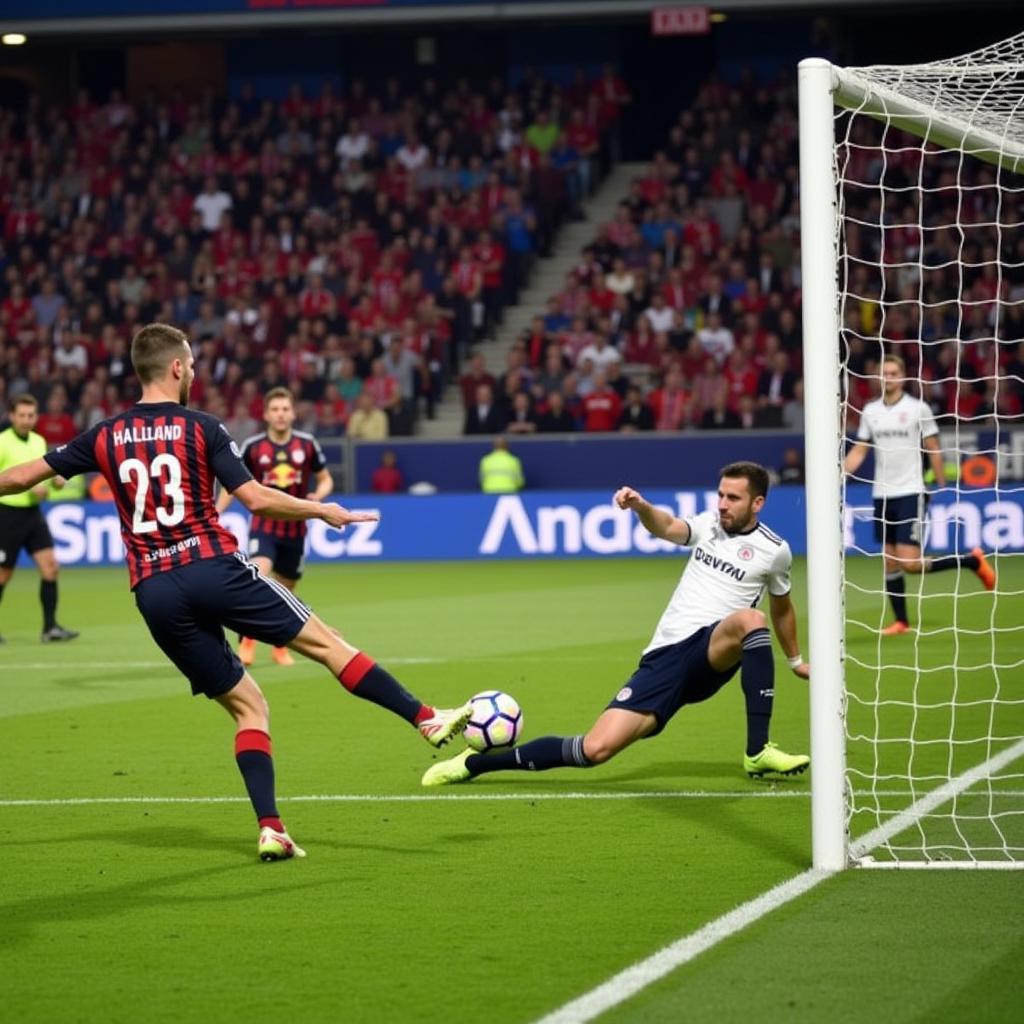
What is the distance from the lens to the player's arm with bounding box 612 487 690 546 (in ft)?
23.6

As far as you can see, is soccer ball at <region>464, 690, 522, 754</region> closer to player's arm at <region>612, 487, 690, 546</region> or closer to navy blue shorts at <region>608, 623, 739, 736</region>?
navy blue shorts at <region>608, 623, 739, 736</region>

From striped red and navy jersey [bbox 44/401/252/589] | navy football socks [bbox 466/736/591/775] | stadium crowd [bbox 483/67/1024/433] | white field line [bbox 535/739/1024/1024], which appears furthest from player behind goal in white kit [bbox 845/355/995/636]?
stadium crowd [bbox 483/67/1024/433]

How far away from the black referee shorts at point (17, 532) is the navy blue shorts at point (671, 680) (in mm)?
8602

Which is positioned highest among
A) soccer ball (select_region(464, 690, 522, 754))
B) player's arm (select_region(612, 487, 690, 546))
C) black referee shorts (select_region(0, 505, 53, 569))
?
player's arm (select_region(612, 487, 690, 546))

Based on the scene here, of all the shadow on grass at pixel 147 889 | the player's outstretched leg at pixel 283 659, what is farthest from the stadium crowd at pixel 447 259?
the shadow on grass at pixel 147 889

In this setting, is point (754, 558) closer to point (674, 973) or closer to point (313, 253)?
point (674, 973)

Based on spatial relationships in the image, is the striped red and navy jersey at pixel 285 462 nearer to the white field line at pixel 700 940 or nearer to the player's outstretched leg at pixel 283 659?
the player's outstretched leg at pixel 283 659

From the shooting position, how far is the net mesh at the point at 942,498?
7258mm

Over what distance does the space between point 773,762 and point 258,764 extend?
2442 millimetres

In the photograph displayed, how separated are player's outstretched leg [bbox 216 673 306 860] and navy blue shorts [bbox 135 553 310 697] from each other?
8 centimetres

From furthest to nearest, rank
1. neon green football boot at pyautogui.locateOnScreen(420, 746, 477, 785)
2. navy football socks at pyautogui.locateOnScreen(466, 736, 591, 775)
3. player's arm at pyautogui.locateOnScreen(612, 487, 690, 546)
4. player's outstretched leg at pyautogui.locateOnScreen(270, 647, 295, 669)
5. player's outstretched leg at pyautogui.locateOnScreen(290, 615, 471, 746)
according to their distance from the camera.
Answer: player's outstretched leg at pyautogui.locateOnScreen(270, 647, 295, 669), neon green football boot at pyautogui.locateOnScreen(420, 746, 477, 785), navy football socks at pyautogui.locateOnScreen(466, 736, 591, 775), player's arm at pyautogui.locateOnScreen(612, 487, 690, 546), player's outstretched leg at pyautogui.locateOnScreen(290, 615, 471, 746)

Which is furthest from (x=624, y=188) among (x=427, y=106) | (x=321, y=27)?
(x=321, y=27)

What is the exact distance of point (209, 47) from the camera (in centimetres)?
3547

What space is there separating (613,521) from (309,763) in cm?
1417
